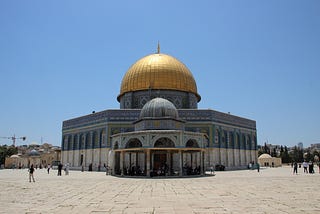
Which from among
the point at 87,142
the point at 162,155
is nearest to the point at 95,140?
the point at 87,142

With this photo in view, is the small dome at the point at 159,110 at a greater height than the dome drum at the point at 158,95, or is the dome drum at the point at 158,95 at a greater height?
the dome drum at the point at 158,95

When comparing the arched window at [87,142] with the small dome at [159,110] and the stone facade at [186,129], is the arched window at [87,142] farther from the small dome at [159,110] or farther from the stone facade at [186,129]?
the small dome at [159,110]

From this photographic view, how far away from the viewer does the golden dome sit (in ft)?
118

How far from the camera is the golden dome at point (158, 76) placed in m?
36.1

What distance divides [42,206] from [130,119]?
2546 cm

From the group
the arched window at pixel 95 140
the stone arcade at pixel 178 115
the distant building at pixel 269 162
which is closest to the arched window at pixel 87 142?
the stone arcade at pixel 178 115

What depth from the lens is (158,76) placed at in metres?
36.2

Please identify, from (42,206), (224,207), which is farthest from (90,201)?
(224,207)

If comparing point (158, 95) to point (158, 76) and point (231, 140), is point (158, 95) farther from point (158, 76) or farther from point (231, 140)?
point (231, 140)

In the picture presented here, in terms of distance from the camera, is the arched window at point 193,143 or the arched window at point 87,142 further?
the arched window at point 87,142

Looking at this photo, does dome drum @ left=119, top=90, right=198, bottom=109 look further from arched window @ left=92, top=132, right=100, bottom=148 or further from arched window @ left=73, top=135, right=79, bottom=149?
arched window @ left=73, top=135, right=79, bottom=149

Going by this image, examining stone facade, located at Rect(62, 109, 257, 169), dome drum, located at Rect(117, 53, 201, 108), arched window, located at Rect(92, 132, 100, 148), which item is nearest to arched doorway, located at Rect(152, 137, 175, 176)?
stone facade, located at Rect(62, 109, 257, 169)

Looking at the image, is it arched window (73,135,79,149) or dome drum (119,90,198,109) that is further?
arched window (73,135,79,149)

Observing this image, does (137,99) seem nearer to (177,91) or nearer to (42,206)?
(177,91)
